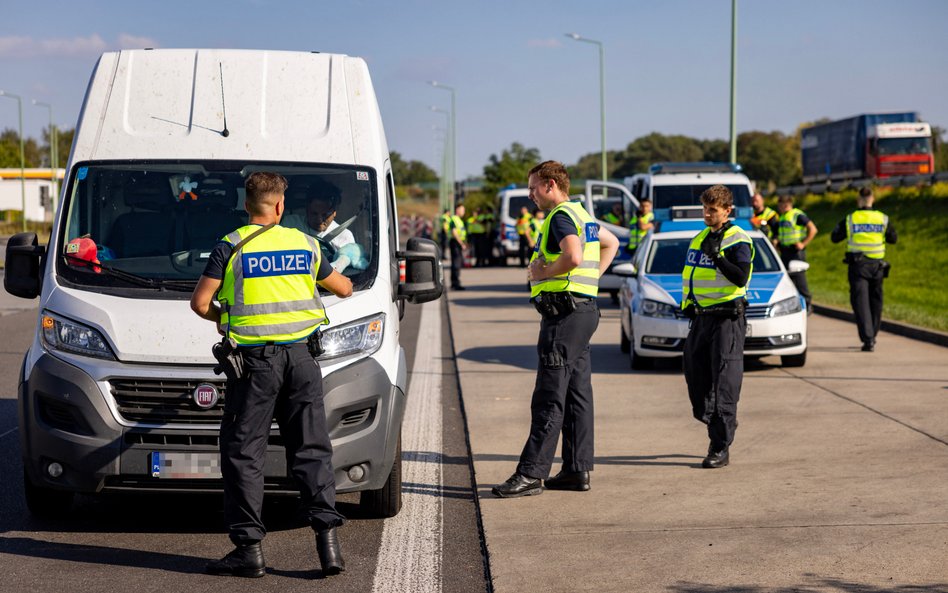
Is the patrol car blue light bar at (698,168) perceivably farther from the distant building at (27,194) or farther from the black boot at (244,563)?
the distant building at (27,194)

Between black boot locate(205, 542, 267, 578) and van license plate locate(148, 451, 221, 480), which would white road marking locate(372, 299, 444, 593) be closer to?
black boot locate(205, 542, 267, 578)

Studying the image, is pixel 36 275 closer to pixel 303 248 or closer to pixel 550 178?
pixel 303 248

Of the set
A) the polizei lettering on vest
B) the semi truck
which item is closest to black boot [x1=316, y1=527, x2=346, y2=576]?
the polizei lettering on vest

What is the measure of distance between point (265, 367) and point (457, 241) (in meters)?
20.5

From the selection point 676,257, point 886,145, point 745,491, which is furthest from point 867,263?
point 886,145

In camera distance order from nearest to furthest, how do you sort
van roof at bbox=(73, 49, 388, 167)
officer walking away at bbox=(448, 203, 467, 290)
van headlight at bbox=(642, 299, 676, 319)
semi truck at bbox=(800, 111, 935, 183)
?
van roof at bbox=(73, 49, 388, 167)
van headlight at bbox=(642, 299, 676, 319)
officer walking away at bbox=(448, 203, 467, 290)
semi truck at bbox=(800, 111, 935, 183)

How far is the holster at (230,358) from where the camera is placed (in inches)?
211

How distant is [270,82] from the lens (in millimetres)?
7156

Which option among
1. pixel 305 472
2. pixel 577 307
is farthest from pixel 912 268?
pixel 305 472

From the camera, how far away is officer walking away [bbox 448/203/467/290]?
2552 cm

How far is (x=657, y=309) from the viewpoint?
42.2 ft

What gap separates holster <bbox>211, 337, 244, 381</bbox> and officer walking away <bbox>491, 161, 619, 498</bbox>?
1982mm

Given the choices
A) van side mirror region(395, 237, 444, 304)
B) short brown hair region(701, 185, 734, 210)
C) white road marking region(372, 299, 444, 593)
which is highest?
short brown hair region(701, 185, 734, 210)

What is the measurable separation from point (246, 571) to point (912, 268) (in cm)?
2572
